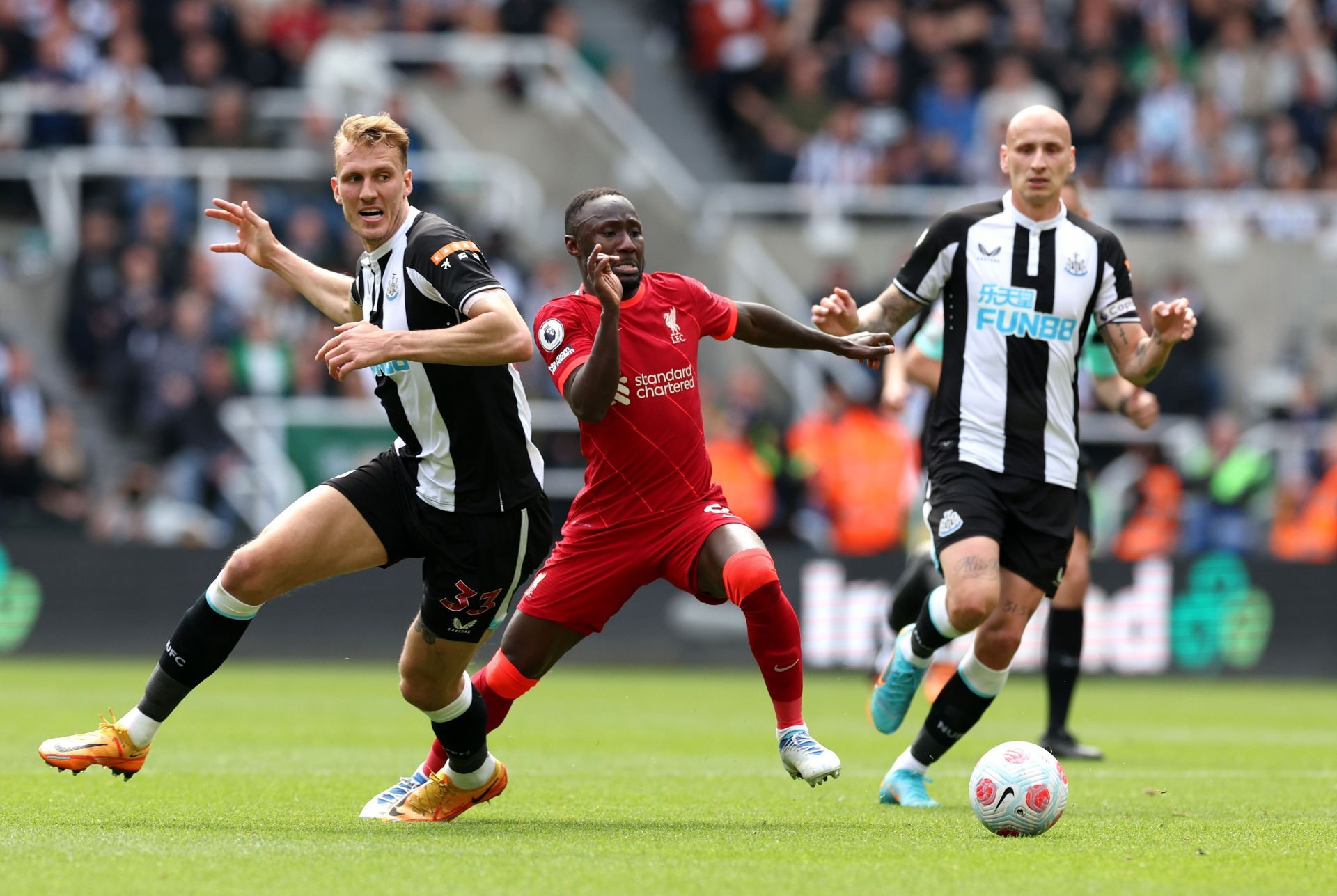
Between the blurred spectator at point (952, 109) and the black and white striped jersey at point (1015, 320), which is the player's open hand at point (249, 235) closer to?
the black and white striped jersey at point (1015, 320)

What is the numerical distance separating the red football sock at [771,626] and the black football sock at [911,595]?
248cm

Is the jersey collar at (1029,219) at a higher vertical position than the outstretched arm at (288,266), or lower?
higher

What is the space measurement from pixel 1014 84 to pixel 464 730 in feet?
51.3

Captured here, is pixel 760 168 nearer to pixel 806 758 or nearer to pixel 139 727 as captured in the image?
pixel 806 758

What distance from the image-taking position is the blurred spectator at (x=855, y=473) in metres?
17.0

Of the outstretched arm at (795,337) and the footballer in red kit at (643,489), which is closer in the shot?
the footballer in red kit at (643,489)

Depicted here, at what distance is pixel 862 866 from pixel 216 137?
14.6 metres

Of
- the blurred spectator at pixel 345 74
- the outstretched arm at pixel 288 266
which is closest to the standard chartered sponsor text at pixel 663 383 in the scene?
the outstretched arm at pixel 288 266

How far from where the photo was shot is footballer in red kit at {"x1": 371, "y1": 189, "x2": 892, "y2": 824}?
6809 millimetres

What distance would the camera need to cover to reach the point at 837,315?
24.6 feet

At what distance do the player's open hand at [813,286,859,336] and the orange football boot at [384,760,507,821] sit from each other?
210cm

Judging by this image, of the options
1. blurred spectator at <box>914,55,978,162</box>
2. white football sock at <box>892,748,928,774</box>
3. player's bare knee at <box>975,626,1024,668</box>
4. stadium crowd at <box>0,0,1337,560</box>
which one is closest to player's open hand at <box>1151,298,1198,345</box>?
player's bare knee at <box>975,626,1024,668</box>

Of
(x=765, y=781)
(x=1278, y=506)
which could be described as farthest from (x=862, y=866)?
(x=1278, y=506)

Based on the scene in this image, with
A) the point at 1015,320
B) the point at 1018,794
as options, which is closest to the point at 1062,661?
the point at 1015,320
